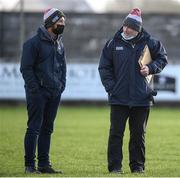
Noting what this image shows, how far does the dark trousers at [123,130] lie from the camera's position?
35.0ft

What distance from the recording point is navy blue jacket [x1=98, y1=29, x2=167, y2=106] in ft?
34.8

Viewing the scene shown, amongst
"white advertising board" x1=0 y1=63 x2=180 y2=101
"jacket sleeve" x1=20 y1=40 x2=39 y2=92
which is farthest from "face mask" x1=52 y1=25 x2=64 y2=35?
"white advertising board" x1=0 y1=63 x2=180 y2=101

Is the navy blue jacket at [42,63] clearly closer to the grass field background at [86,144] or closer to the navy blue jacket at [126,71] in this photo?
the navy blue jacket at [126,71]

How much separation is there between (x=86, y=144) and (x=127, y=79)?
15.8 ft

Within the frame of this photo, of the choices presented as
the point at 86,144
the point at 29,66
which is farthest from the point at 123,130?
the point at 86,144

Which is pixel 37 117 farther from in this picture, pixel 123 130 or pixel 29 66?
pixel 123 130

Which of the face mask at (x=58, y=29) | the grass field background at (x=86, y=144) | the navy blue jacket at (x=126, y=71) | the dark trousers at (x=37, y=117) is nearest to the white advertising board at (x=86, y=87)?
the grass field background at (x=86, y=144)

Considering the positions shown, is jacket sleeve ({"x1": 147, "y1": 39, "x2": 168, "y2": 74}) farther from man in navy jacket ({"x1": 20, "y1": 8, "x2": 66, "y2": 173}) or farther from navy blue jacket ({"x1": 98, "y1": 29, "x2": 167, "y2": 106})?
man in navy jacket ({"x1": 20, "y1": 8, "x2": 66, "y2": 173})

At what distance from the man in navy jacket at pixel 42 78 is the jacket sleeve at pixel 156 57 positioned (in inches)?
49.0

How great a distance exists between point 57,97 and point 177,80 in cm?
1781

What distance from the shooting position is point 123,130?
→ 1073cm

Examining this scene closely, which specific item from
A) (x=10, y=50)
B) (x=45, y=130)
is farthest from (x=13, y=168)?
(x=10, y=50)

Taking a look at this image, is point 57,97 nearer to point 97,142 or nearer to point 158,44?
point 158,44

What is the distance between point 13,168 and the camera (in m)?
11.3
